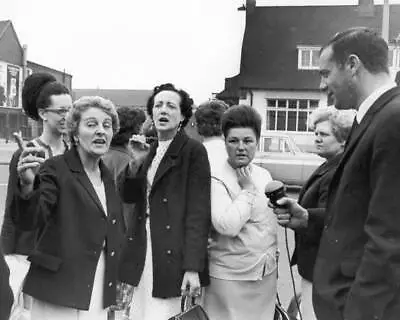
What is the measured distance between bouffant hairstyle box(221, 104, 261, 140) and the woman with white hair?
1.30ft

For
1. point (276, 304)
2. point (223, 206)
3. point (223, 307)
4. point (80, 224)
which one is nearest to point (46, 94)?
point (80, 224)

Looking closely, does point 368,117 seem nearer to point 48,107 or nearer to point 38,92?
point 48,107

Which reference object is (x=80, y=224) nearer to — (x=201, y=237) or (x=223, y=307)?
(x=201, y=237)

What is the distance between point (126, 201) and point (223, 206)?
25.5 inches

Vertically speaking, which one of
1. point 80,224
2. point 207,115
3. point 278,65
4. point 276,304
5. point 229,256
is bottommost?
point 276,304

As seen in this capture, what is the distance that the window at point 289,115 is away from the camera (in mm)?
29094

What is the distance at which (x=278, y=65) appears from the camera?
101ft

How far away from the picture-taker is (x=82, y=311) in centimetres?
286

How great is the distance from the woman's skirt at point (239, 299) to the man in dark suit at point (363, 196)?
1300 millimetres

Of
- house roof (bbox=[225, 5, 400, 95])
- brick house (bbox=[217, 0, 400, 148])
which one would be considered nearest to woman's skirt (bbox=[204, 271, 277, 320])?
brick house (bbox=[217, 0, 400, 148])

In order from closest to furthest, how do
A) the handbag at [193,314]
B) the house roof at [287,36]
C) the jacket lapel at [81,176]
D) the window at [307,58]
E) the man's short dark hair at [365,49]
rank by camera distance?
the man's short dark hair at [365,49]
the jacket lapel at [81,176]
the handbag at [193,314]
the house roof at [287,36]
the window at [307,58]

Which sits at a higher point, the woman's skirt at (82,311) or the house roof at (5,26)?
the house roof at (5,26)

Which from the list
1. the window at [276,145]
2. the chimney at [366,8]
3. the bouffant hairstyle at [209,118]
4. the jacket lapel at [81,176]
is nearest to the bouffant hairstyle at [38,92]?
the jacket lapel at [81,176]

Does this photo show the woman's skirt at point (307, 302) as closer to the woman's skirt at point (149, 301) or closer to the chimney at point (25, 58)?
the woman's skirt at point (149, 301)
